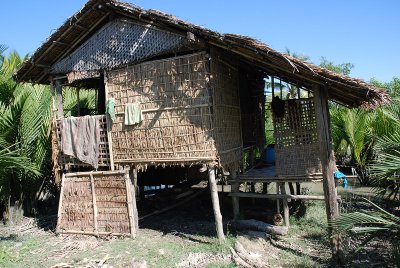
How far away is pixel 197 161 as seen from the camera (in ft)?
22.2

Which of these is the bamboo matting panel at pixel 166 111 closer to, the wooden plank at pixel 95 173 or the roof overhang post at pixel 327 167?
the wooden plank at pixel 95 173

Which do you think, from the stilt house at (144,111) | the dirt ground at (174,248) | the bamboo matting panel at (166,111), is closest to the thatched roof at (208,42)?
the stilt house at (144,111)

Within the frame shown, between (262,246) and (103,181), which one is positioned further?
(103,181)

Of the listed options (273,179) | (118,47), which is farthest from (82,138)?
(273,179)

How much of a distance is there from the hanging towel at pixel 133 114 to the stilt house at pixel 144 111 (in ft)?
0.07

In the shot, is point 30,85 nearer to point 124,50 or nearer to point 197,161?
point 124,50

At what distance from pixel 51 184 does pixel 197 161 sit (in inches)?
195

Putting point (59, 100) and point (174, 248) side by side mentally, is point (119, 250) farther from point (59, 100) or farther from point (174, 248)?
point (59, 100)

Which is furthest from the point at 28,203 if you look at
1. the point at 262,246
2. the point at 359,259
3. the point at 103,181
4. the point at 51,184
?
the point at 359,259

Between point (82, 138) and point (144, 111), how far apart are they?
1641 mm

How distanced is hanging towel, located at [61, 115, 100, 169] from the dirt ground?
1.72 m

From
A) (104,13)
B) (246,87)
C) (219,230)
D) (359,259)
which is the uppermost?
(104,13)

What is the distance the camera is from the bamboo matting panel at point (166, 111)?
665 cm

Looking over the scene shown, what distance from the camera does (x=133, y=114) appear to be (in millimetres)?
7113
